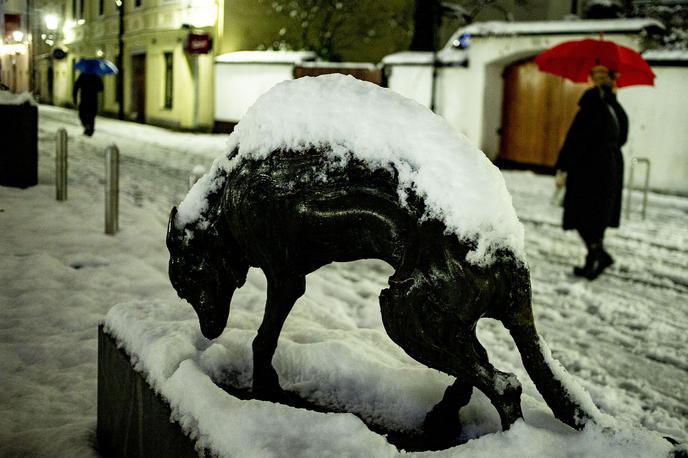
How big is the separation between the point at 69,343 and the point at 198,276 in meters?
1.90

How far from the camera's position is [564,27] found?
15180 millimetres

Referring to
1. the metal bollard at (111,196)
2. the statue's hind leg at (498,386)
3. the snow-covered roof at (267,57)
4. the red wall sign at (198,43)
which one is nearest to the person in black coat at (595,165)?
the metal bollard at (111,196)

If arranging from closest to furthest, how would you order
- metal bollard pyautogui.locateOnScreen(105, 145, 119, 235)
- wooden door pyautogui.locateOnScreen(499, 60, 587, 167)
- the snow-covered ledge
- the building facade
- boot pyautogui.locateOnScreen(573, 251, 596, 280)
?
the snow-covered ledge → boot pyautogui.locateOnScreen(573, 251, 596, 280) → metal bollard pyautogui.locateOnScreen(105, 145, 119, 235) → wooden door pyautogui.locateOnScreen(499, 60, 587, 167) → the building facade

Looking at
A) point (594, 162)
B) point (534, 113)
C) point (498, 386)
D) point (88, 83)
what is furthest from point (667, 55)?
point (88, 83)

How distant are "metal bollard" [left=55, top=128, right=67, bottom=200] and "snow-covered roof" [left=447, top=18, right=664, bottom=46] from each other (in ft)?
35.7

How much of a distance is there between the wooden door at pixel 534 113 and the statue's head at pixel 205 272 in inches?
554

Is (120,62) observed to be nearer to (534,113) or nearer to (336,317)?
(534,113)

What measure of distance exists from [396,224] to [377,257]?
0.18 m

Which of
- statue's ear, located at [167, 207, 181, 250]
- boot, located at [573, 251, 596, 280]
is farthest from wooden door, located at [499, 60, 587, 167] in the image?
statue's ear, located at [167, 207, 181, 250]

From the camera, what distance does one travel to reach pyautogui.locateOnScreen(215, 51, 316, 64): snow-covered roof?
22.6m

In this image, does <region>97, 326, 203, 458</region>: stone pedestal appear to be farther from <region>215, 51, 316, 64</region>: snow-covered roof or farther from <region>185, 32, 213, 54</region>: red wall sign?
<region>185, 32, 213, 54</region>: red wall sign

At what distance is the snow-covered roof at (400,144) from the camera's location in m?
1.81

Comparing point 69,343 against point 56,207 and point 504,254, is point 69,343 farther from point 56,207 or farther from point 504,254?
point 56,207

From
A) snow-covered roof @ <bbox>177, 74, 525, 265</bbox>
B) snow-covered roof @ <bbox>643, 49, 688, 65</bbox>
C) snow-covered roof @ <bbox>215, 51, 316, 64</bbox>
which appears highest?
snow-covered roof @ <bbox>215, 51, 316, 64</bbox>
